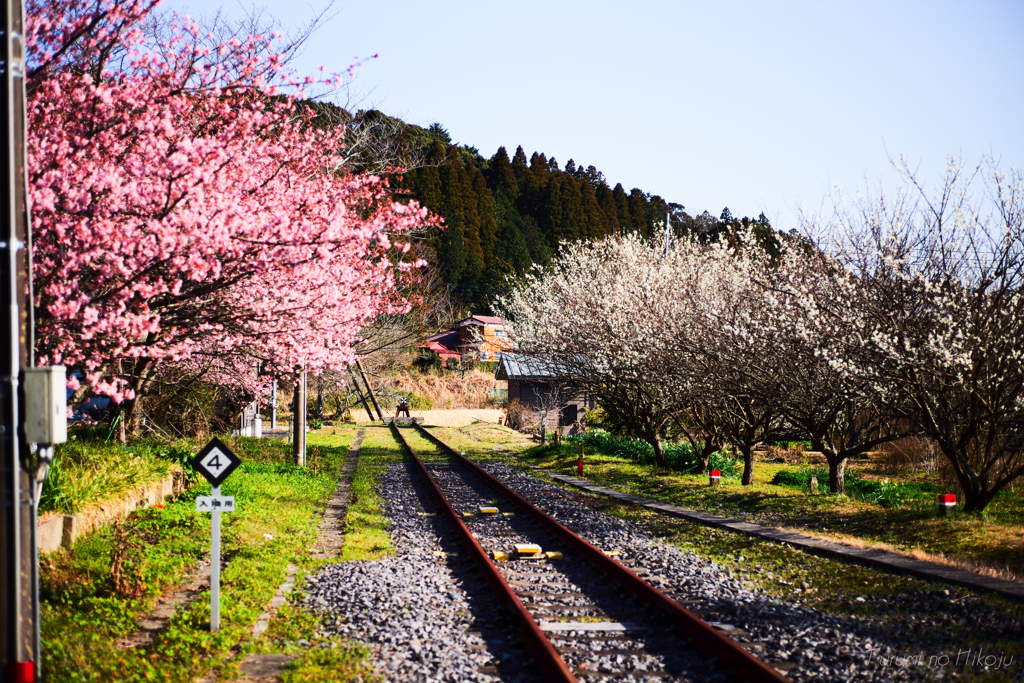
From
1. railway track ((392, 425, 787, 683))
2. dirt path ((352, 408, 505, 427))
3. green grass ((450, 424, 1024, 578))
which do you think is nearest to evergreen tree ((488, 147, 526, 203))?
dirt path ((352, 408, 505, 427))

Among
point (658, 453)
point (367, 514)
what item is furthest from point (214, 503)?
point (658, 453)

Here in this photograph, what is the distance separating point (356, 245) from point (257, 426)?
18.5 metres

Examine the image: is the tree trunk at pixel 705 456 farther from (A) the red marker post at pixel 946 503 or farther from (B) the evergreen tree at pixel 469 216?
(B) the evergreen tree at pixel 469 216

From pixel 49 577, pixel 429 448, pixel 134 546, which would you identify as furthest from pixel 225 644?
pixel 429 448

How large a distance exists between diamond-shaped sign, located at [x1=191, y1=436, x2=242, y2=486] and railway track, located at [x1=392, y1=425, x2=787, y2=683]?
2.92m

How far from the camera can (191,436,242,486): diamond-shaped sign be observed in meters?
7.25

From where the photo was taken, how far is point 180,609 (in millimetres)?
7344

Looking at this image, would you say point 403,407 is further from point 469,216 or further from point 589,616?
point 469,216

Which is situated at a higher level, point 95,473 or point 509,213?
point 509,213

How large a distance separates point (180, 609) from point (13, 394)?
3.61 m

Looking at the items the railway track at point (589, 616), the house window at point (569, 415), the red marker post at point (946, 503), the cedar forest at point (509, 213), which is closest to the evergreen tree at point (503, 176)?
the cedar forest at point (509, 213)

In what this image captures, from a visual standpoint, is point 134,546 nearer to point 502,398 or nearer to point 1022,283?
point 1022,283

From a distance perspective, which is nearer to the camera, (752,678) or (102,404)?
(752,678)

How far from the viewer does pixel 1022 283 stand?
11977mm
